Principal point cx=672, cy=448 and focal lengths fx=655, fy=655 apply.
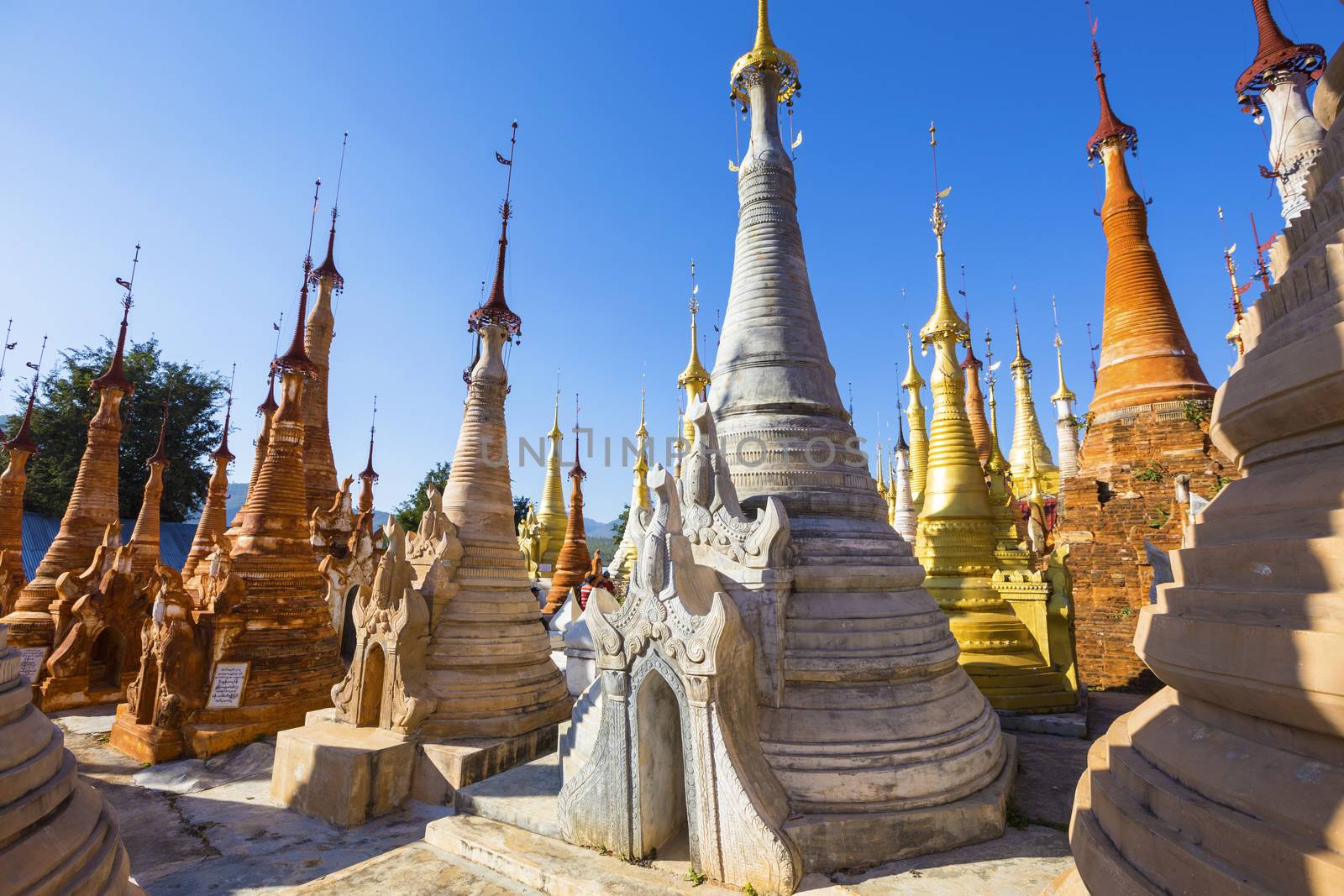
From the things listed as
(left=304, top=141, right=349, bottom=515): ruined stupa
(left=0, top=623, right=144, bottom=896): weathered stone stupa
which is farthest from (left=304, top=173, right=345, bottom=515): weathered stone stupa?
(left=0, top=623, right=144, bottom=896): weathered stone stupa

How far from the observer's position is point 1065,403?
31766 mm

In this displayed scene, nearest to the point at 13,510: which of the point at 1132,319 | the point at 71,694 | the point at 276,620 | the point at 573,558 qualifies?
the point at 71,694

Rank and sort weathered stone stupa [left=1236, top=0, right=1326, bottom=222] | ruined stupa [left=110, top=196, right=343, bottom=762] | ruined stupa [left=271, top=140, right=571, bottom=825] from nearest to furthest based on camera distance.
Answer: ruined stupa [left=271, top=140, right=571, bottom=825] → ruined stupa [left=110, top=196, right=343, bottom=762] → weathered stone stupa [left=1236, top=0, right=1326, bottom=222]

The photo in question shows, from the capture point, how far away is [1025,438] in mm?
32719

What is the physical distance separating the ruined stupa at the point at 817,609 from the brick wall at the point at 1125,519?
8354mm

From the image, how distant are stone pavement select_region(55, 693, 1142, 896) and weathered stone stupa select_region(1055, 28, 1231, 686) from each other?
3.45 meters

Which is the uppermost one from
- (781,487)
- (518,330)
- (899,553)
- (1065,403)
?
(1065,403)

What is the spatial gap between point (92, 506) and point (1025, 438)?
121 feet

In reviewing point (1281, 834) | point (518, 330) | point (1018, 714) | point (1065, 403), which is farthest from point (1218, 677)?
point (1065, 403)

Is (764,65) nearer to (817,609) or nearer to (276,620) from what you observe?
(817,609)

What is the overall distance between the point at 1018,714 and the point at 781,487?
6078 millimetres

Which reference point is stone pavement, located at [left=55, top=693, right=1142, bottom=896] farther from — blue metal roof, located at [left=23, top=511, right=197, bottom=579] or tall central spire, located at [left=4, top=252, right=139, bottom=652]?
blue metal roof, located at [left=23, top=511, right=197, bottom=579]

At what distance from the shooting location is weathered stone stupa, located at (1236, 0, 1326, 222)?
1288cm

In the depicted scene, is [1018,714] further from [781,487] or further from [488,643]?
[488,643]
